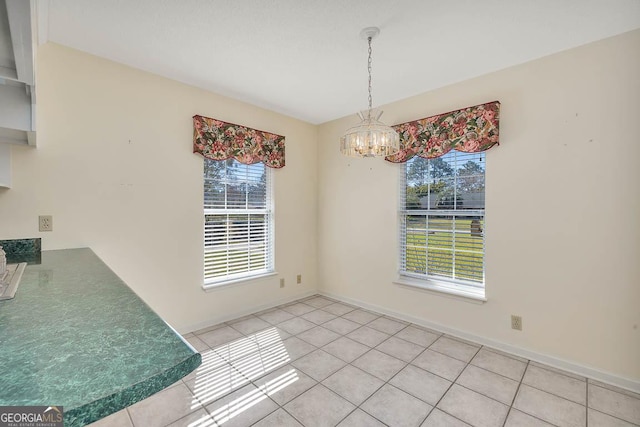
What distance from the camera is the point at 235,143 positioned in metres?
3.32

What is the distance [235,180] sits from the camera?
3.46 m

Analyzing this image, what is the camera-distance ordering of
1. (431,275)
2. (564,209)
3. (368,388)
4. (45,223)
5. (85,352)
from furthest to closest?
(431,275) → (564,209) → (45,223) → (368,388) → (85,352)

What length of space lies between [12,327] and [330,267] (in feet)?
11.7

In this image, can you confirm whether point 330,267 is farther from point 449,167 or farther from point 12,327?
point 12,327

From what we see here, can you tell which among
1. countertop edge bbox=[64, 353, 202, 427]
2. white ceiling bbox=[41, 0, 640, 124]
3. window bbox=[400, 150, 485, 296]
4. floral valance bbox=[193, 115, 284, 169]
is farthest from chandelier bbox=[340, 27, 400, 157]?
countertop edge bbox=[64, 353, 202, 427]

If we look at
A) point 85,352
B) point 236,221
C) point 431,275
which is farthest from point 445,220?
point 85,352

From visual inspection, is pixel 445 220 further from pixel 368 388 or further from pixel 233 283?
pixel 233 283

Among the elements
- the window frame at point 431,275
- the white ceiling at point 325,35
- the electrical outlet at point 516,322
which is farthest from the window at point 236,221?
the electrical outlet at point 516,322

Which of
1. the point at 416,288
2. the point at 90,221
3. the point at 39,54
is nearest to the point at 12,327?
the point at 90,221

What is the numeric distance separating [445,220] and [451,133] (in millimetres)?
893

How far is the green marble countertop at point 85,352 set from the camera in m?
0.55

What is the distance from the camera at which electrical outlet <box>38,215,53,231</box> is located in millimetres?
2262

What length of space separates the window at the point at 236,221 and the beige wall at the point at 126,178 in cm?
15

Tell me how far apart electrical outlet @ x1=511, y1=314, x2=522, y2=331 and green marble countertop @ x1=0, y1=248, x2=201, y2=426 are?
9.48ft
